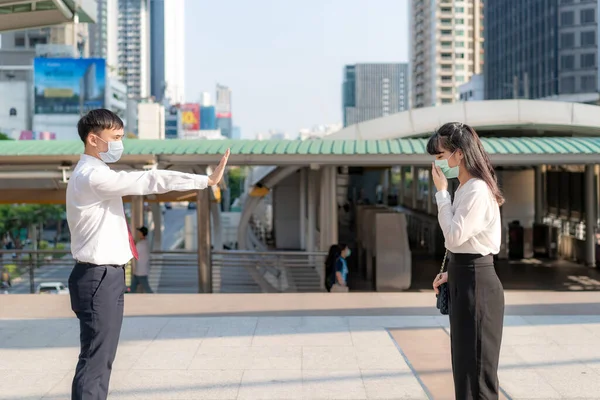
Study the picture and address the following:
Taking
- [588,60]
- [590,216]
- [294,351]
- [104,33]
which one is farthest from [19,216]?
[104,33]

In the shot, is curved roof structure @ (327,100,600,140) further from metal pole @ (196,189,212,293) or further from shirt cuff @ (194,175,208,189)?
shirt cuff @ (194,175,208,189)

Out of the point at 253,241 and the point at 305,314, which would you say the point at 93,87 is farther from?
the point at 305,314

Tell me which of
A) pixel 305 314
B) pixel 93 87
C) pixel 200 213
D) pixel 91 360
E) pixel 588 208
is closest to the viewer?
pixel 91 360

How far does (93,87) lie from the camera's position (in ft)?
297

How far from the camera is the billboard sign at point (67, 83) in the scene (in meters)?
89.1

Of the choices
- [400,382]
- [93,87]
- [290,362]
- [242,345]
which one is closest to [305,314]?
[242,345]

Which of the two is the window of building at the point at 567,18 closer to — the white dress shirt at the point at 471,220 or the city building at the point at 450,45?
the city building at the point at 450,45

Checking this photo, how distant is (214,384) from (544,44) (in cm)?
8516

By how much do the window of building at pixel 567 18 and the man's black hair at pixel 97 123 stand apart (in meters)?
84.0

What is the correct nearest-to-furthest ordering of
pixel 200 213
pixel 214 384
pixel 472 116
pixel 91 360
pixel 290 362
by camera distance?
pixel 91 360, pixel 214 384, pixel 290 362, pixel 200 213, pixel 472 116

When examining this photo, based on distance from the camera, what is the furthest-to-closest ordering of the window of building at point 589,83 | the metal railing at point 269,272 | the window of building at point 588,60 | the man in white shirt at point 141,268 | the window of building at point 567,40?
the window of building at point 567,40 < the window of building at point 589,83 < the window of building at point 588,60 < the metal railing at point 269,272 < the man in white shirt at point 141,268

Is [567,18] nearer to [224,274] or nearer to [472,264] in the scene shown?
[224,274]

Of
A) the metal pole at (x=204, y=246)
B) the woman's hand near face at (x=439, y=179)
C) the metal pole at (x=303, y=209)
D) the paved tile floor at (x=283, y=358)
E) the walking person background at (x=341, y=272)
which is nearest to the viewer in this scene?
the woman's hand near face at (x=439, y=179)

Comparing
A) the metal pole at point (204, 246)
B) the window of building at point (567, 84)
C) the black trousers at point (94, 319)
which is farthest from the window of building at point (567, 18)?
the black trousers at point (94, 319)
